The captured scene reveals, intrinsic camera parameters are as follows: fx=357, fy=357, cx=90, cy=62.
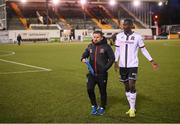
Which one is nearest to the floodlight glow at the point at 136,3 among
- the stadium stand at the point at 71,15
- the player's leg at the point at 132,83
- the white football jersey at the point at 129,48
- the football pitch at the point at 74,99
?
the stadium stand at the point at 71,15

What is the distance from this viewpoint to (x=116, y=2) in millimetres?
80688

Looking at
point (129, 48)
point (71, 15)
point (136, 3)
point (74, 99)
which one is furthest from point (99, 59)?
point (136, 3)

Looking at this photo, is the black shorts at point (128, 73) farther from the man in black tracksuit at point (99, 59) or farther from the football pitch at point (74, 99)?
the football pitch at point (74, 99)

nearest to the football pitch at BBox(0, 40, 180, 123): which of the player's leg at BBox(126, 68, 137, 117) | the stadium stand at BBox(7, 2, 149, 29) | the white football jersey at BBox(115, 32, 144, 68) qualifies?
the player's leg at BBox(126, 68, 137, 117)

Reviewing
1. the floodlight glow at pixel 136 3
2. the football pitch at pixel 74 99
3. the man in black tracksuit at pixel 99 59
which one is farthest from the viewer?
the floodlight glow at pixel 136 3

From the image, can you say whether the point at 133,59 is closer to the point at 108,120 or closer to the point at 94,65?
the point at 94,65

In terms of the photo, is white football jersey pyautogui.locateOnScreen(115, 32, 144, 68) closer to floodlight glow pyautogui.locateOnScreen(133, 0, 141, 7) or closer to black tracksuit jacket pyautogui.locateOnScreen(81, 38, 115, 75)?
black tracksuit jacket pyautogui.locateOnScreen(81, 38, 115, 75)

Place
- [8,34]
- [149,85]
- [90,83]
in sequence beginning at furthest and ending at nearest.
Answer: [8,34] → [149,85] → [90,83]

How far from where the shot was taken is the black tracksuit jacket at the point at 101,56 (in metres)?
8.59

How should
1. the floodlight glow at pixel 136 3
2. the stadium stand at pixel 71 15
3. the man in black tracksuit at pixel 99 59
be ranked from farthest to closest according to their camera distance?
the floodlight glow at pixel 136 3 < the stadium stand at pixel 71 15 < the man in black tracksuit at pixel 99 59

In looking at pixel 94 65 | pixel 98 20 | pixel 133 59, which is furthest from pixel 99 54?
pixel 98 20

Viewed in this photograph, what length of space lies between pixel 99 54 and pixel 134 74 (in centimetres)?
97

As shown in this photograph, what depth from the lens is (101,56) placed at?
8641 millimetres

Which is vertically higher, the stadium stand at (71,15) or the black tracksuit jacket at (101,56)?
the stadium stand at (71,15)
